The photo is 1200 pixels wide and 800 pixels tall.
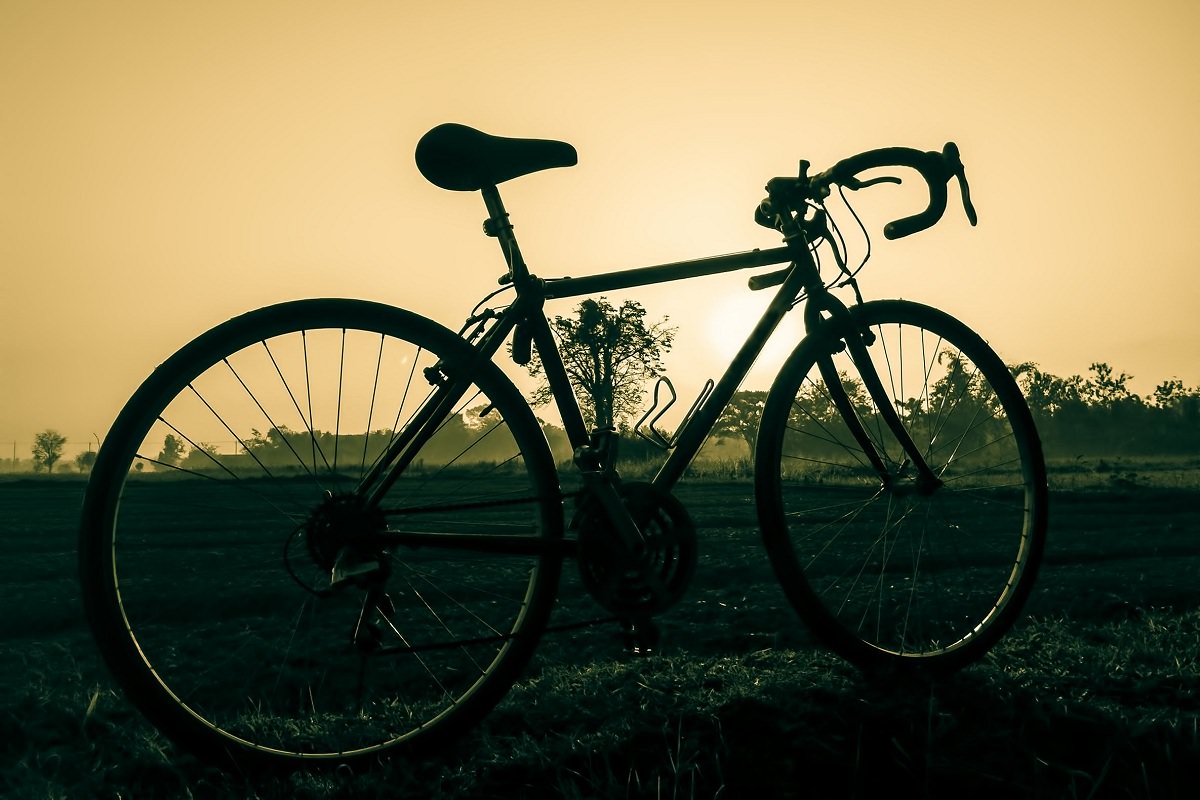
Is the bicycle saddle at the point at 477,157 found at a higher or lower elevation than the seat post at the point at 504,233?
higher

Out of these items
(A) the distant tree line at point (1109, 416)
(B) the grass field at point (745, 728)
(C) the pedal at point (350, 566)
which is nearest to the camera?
(B) the grass field at point (745, 728)

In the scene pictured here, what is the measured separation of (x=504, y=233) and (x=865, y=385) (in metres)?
1.44

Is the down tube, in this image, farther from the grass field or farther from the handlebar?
the grass field

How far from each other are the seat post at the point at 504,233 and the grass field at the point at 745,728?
1.24 m

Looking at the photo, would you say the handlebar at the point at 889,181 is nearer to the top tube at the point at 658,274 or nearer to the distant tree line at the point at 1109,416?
the top tube at the point at 658,274

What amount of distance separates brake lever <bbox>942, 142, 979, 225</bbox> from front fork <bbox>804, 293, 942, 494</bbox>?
22.3 inches

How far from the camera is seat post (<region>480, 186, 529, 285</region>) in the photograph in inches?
99.7

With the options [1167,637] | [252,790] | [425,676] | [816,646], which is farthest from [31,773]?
[1167,637]

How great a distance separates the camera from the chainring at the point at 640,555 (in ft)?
8.05

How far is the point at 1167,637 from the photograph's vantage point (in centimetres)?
316

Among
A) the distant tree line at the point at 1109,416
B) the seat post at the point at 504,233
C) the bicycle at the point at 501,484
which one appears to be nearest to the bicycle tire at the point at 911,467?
the bicycle at the point at 501,484

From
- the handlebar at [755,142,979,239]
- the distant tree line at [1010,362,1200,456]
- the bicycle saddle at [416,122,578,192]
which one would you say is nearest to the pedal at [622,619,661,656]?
the bicycle saddle at [416,122,578,192]

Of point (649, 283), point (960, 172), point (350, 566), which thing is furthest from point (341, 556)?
point (960, 172)

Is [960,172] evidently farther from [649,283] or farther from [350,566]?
[350,566]
